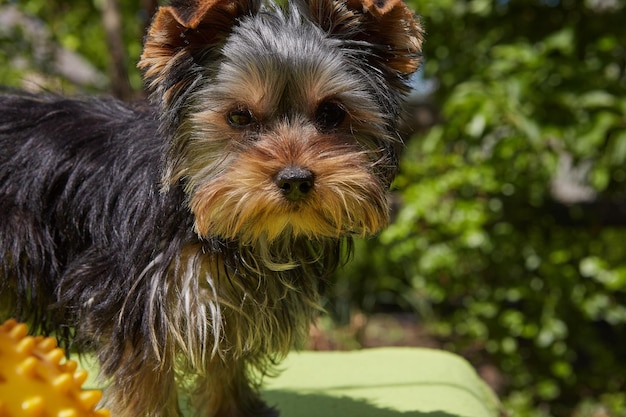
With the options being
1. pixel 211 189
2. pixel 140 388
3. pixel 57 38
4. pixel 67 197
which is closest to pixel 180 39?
pixel 211 189

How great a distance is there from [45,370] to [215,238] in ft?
2.42

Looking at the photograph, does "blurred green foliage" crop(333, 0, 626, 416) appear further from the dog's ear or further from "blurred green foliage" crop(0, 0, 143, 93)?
"blurred green foliage" crop(0, 0, 143, 93)

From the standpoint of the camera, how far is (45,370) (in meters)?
2.11

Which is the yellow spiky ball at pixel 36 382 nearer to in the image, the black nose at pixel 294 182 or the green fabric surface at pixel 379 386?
the black nose at pixel 294 182

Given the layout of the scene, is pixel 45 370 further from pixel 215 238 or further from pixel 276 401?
pixel 276 401

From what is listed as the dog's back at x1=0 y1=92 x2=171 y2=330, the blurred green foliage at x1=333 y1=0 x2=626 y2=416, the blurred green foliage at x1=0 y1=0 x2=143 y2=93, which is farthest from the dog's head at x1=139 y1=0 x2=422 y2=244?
the blurred green foliage at x1=0 y1=0 x2=143 y2=93

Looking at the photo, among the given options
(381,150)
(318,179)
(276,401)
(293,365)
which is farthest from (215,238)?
(293,365)

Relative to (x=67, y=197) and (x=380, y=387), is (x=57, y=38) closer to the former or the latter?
(x=380, y=387)

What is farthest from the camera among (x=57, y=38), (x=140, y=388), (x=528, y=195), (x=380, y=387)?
(x=57, y=38)

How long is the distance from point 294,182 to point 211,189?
25cm

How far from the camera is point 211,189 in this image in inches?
98.9

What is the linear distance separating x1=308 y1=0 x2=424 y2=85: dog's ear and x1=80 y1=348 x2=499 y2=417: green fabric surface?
1533 mm

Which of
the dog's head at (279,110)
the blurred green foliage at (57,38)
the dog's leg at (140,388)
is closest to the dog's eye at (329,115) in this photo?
the dog's head at (279,110)

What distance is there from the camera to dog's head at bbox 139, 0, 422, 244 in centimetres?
251
